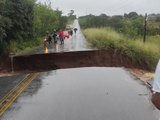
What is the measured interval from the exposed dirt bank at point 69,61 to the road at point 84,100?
809 cm

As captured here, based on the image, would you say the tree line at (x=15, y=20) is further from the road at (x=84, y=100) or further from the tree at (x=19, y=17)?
the road at (x=84, y=100)

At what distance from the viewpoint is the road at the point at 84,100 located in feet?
Answer: 36.4

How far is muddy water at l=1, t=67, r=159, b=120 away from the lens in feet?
36.4

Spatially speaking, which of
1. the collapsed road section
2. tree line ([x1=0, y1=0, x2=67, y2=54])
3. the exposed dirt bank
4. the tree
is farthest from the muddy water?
the tree

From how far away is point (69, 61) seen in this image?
29.6 meters

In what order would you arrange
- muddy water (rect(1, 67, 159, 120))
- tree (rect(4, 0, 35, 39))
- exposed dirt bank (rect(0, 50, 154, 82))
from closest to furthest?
muddy water (rect(1, 67, 159, 120)), exposed dirt bank (rect(0, 50, 154, 82)), tree (rect(4, 0, 35, 39))

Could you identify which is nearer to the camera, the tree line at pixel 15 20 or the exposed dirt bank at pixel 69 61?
the exposed dirt bank at pixel 69 61

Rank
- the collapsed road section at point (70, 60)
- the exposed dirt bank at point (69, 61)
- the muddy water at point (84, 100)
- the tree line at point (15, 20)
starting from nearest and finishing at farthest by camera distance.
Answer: the muddy water at point (84, 100) → the exposed dirt bank at point (69, 61) → the collapsed road section at point (70, 60) → the tree line at point (15, 20)

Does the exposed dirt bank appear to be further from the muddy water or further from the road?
the muddy water

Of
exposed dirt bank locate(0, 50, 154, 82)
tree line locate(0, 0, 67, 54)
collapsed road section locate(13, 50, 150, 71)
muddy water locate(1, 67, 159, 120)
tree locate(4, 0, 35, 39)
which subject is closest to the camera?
muddy water locate(1, 67, 159, 120)

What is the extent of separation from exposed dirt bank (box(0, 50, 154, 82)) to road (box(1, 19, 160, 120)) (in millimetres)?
8091

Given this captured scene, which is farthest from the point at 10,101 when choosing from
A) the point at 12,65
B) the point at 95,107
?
the point at 12,65

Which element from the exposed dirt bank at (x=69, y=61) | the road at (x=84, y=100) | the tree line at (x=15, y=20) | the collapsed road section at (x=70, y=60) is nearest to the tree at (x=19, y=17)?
the tree line at (x=15, y=20)

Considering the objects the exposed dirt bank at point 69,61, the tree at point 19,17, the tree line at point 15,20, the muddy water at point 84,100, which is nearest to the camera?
the muddy water at point 84,100
